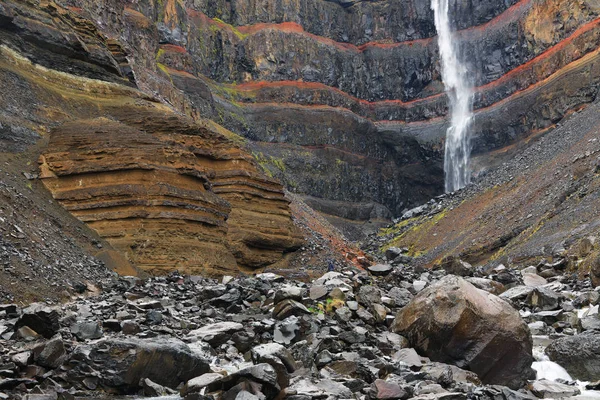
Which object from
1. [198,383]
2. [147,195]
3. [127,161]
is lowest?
[198,383]

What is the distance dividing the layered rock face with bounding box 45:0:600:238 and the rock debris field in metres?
47.9

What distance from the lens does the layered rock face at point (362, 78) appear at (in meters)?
65.8

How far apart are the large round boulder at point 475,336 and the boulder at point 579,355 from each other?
0.88m

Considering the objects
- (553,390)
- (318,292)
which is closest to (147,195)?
(318,292)

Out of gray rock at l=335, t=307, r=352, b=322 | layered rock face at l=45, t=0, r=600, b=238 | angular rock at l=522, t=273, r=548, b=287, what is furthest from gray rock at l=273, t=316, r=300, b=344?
layered rock face at l=45, t=0, r=600, b=238

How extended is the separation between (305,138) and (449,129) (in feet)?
62.0

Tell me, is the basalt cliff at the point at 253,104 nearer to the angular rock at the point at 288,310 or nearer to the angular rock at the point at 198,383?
the angular rock at the point at 288,310

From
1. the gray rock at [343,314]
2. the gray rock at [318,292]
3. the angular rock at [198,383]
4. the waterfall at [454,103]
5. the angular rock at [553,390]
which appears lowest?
the angular rock at [198,383]

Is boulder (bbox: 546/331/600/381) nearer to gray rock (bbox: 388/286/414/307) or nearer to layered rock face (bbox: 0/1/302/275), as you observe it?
gray rock (bbox: 388/286/414/307)

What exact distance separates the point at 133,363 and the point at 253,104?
69.0 metres

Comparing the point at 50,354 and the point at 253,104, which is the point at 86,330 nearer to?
the point at 50,354

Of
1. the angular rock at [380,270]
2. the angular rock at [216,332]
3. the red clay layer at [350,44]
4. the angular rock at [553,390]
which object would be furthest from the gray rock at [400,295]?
the red clay layer at [350,44]

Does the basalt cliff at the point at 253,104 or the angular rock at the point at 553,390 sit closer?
the angular rock at the point at 553,390

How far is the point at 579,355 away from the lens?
11.2 m
